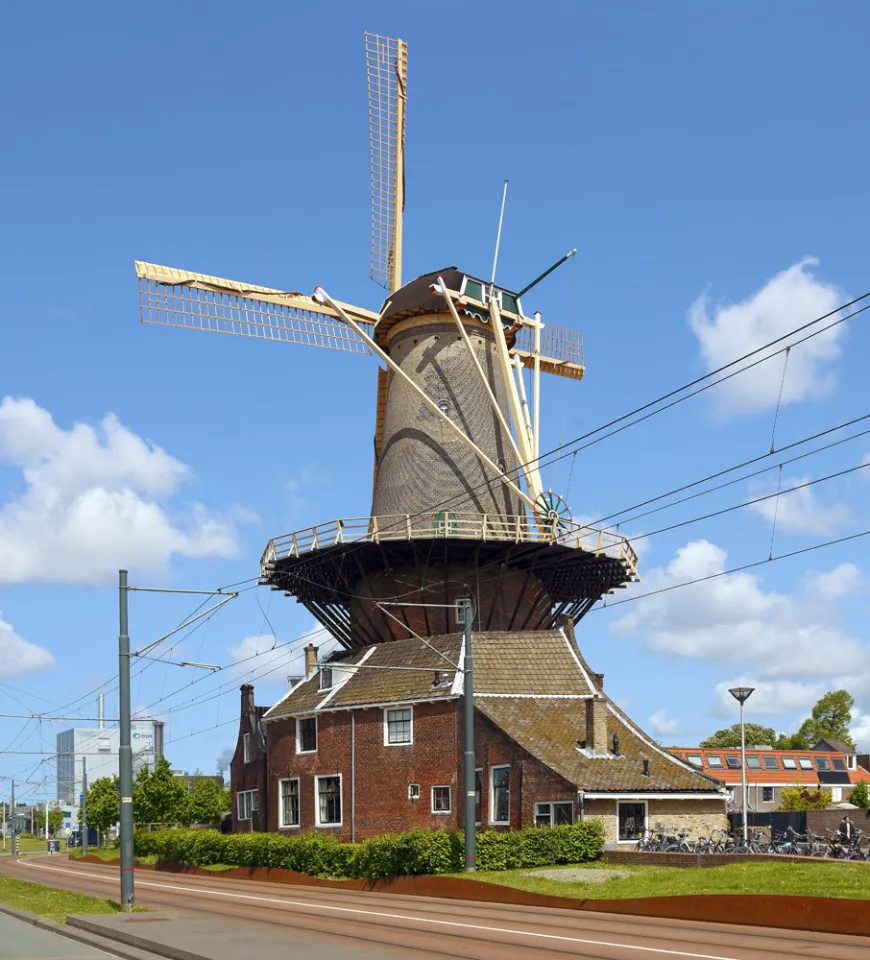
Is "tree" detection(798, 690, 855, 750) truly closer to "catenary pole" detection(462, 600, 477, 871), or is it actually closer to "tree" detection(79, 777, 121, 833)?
"tree" detection(79, 777, 121, 833)

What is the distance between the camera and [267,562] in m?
43.1

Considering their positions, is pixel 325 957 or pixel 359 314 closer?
pixel 325 957

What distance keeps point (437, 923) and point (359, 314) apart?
30.6m

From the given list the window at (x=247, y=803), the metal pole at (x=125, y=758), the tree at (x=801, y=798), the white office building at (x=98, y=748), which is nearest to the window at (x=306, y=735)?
the window at (x=247, y=803)

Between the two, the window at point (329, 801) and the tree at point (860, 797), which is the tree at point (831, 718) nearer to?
the tree at point (860, 797)

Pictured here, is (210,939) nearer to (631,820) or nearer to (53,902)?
(53,902)

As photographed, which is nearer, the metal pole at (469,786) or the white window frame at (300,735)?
the metal pole at (469,786)

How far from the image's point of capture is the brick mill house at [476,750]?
1359 inches

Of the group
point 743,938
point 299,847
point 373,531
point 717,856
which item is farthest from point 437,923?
point 373,531

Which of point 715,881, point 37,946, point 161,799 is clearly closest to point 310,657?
point 715,881

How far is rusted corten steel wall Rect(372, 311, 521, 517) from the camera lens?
4338cm

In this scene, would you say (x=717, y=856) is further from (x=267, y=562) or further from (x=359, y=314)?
(x=359, y=314)

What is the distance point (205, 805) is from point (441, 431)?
137ft

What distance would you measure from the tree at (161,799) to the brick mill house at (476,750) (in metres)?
32.3
